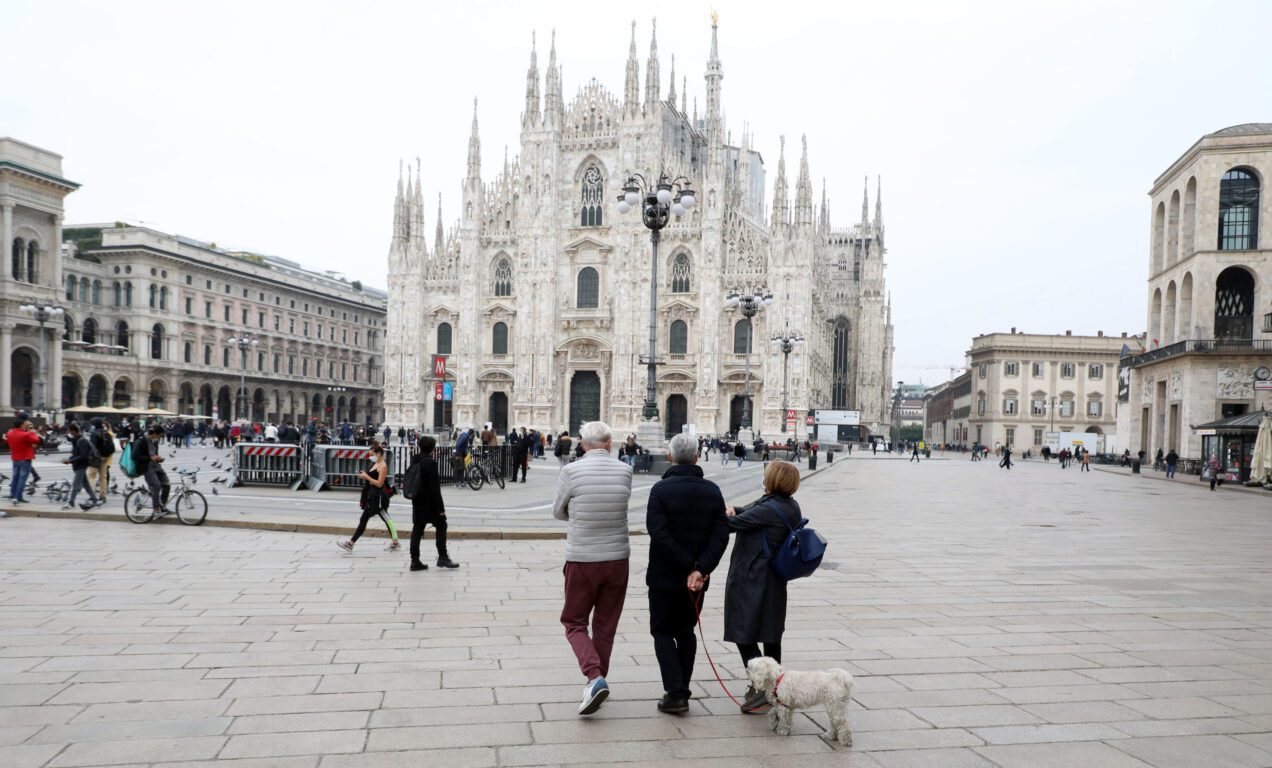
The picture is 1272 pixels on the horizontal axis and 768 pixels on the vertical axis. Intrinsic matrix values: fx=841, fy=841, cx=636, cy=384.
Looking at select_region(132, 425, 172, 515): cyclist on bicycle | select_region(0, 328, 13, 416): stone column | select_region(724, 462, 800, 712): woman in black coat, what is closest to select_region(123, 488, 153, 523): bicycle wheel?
select_region(132, 425, 172, 515): cyclist on bicycle

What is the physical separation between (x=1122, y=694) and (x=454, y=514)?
10.3m

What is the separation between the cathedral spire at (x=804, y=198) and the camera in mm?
48656

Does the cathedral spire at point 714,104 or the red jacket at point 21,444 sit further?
the cathedral spire at point 714,104

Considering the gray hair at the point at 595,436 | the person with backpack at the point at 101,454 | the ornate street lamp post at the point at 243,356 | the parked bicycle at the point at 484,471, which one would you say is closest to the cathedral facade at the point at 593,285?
the ornate street lamp post at the point at 243,356

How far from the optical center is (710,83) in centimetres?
5131

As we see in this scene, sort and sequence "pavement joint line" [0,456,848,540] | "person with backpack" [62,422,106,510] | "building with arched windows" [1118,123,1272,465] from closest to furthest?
"pavement joint line" [0,456,848,540] < "person with backpack" [62,422,106,510] < "building with arched windows" [1118,123,1272,465]

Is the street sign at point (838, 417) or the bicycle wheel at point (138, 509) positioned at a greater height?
the street sign at point (838, 417)

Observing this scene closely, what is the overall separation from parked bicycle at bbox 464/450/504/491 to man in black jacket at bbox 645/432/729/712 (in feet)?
47.1

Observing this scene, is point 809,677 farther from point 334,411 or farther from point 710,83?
point 334,411

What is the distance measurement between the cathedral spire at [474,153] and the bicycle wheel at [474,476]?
1491 inches

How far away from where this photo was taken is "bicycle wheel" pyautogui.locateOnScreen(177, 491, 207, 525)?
11891 millimetres

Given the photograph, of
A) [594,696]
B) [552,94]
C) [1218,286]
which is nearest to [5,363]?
[552,94]

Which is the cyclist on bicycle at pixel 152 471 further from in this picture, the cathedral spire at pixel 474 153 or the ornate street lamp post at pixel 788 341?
the cathedral spire at pixel 474 153

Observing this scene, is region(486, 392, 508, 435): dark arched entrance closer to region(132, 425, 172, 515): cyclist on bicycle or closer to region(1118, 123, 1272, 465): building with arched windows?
region(1118, 123, 1272, 465): building with arched windows
